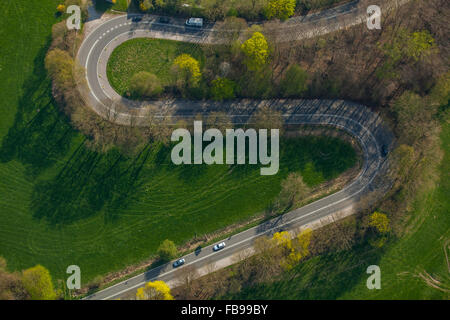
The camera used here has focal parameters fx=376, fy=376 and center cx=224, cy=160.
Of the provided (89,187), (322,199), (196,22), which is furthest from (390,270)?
(196,22)

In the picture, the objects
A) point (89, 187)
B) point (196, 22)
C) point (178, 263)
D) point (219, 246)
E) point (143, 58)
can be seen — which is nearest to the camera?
point (178, 263)

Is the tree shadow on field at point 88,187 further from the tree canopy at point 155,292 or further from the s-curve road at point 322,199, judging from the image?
the tree canopy at point 155,292

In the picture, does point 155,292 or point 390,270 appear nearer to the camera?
point 155,292

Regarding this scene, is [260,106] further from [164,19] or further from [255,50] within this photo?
[164,19]

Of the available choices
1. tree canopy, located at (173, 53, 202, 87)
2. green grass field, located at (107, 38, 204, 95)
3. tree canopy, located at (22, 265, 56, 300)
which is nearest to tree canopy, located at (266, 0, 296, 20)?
green grass field, located at (107, 38, 204, 95)

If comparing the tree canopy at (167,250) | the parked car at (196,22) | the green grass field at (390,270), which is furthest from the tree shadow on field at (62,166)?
the green grass field at (390,270)

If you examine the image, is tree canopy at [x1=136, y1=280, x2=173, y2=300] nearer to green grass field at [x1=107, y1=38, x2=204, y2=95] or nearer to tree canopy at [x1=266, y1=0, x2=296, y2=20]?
green grass field at [x1=107, y1=38, x2=204, y2=95]

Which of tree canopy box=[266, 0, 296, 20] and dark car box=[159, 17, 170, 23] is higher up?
tree canopy box=[266, 0, 296, 20]
